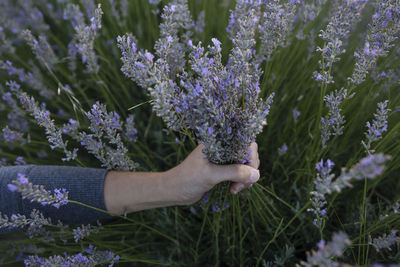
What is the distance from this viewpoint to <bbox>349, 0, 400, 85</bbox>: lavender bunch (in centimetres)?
104

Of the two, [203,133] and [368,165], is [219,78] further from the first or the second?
[368,165]

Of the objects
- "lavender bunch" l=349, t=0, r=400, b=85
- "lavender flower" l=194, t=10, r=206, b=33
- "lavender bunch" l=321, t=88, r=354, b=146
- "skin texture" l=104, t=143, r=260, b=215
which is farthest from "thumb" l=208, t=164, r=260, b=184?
"lavender flower" l=194, t=10, r=206, b=33

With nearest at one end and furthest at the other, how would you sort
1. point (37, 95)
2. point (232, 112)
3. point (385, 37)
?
point (232, 112) < point (385, 37) < point (37, 95)

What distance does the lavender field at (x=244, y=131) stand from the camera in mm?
926

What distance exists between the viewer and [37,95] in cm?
214

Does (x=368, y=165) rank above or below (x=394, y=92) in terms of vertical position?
below

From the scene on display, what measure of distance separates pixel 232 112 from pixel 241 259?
770 mm

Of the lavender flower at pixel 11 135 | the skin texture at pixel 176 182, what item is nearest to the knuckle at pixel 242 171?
the skin texture at pixel 176 182

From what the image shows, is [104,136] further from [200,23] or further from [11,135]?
[200,23]

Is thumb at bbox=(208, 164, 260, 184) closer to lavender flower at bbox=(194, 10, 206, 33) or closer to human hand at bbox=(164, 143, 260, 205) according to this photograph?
human hand at bbox=(164, 143, 260, 205)

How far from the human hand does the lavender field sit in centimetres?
4

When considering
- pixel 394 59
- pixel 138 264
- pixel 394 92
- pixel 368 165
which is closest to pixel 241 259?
pixel 138 264

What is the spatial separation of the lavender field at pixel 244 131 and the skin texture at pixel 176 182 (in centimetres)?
5

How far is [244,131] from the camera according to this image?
92 cm
